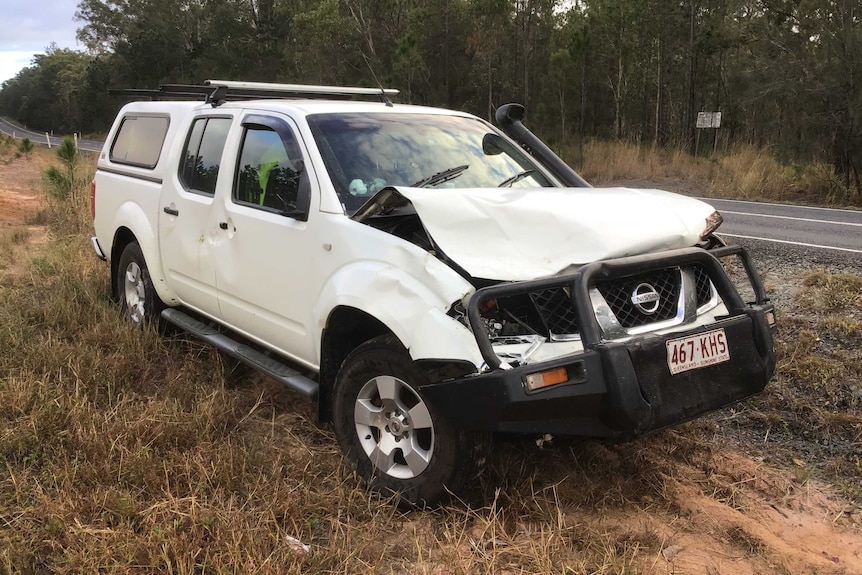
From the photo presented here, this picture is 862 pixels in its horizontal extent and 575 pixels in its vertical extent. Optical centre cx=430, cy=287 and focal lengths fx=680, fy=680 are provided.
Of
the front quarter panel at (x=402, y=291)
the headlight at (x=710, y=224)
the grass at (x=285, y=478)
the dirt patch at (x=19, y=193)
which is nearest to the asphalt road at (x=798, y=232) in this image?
the grass at (x=285, y=478)

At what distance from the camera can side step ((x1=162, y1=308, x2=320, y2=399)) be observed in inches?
140

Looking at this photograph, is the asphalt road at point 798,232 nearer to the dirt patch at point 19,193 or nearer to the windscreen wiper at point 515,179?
the windscreen wiper at point 515,179

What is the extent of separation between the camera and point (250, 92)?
497 centimetres

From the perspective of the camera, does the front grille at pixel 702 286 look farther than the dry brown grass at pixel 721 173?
No

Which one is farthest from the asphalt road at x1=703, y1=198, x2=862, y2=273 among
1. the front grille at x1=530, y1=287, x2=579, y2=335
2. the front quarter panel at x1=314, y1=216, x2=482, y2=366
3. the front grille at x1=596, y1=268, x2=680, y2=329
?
the front quarter panel at x1=314, y1=216, x2=482, y2=366

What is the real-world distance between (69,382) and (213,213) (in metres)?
1.32

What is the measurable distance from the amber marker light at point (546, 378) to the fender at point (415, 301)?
0.68ft

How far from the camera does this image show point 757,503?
130 inches

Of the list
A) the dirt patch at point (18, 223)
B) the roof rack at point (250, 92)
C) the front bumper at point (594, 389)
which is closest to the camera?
the front bumper at point (594, 389)

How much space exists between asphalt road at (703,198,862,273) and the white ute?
4.47m

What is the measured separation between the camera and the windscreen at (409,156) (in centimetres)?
360

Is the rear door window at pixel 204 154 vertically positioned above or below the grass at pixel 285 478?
above

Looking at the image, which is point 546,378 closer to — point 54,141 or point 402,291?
A: point 402,291

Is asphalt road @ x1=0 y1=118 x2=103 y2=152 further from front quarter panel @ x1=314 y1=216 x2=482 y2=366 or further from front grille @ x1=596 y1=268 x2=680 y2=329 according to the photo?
front grille @ x1=596 y1=268 x2=680 y2=329
